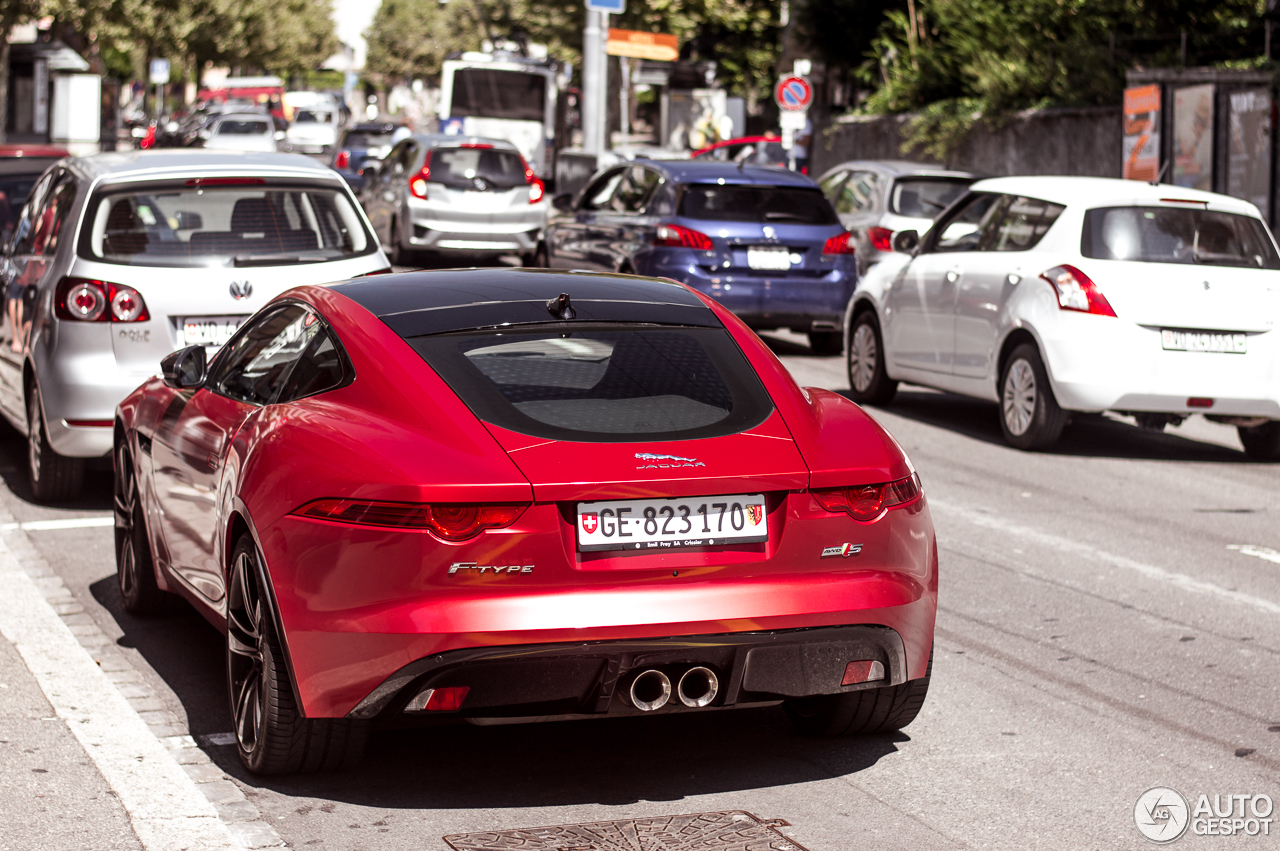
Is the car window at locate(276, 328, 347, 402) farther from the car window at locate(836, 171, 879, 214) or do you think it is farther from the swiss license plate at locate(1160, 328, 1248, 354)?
the car window at locate(836, 171, 879, 214)

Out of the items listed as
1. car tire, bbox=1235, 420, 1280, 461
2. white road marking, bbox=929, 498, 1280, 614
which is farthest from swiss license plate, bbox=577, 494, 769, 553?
car tire, bbox=1235, 420, 1280, 461

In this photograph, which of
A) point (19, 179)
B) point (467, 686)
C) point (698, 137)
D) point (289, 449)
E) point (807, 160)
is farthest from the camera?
point (698, 137)

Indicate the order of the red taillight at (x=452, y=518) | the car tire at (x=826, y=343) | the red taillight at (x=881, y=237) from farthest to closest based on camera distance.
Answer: the red taillight at (x=881, y=237) < the car tire at (x=826, y=343) < the red taillight at (x=452, y=518)

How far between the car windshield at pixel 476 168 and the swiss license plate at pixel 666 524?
64.9ft

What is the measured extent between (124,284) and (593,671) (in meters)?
5.01

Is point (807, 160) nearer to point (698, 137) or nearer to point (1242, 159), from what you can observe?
point (698, 137)

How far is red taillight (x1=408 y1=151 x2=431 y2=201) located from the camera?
23766 millimetres

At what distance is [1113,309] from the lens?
1070 centimetres

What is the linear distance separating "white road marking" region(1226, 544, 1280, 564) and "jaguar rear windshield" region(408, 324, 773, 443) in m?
4.17

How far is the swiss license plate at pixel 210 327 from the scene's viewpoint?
343 inches

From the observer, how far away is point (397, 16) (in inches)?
6019

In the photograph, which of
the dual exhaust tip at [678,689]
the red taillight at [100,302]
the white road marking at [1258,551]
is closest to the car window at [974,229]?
the white road marking at [1258,551]

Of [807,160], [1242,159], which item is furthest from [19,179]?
[807,160]

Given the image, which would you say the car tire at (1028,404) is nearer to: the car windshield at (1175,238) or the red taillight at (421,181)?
the car windshield at (1175,238)
